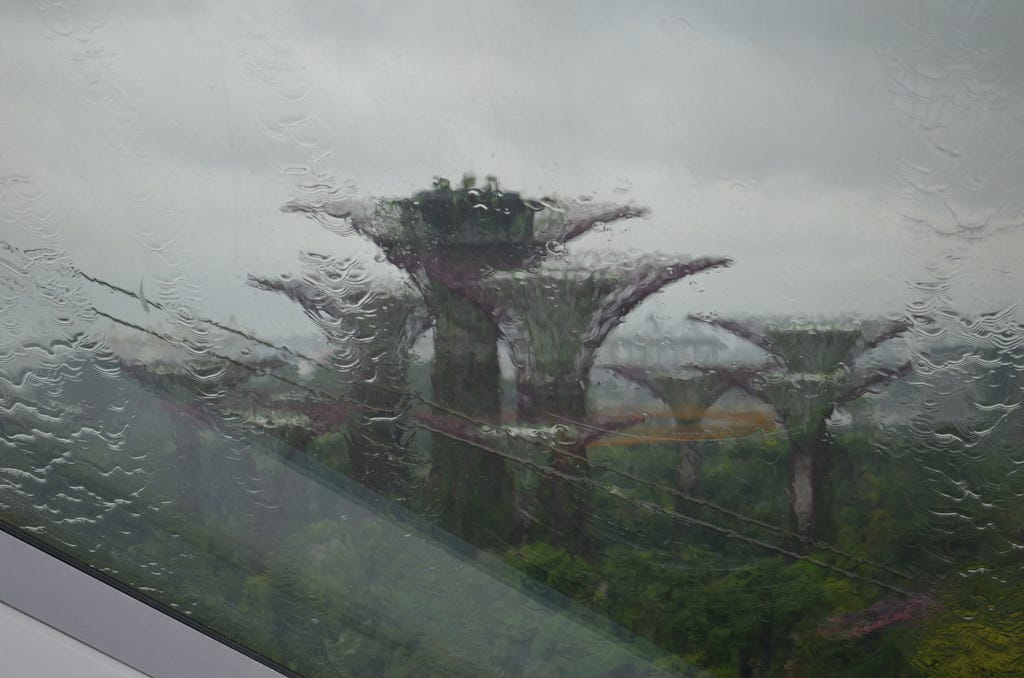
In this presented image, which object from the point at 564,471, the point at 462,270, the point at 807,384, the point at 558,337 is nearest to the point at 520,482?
the point at 564,471

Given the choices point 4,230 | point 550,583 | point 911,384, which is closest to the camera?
point 911,384

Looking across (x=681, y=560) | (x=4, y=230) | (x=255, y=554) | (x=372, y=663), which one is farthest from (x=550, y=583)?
(x=4, y=230)

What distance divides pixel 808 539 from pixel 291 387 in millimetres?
806

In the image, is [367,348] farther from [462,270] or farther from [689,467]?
[689,467]

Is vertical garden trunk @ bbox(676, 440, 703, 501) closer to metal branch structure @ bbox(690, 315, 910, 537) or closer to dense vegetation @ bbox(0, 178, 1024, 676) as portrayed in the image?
dense vegetation @ bbox(0, 178, 1024, 676)

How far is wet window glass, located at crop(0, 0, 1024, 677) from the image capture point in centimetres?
107

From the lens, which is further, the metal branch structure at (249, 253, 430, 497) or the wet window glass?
the metal branch structure at (249, 253, 430, 497)

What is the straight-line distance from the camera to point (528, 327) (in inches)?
46.6

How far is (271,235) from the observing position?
3.99 ft

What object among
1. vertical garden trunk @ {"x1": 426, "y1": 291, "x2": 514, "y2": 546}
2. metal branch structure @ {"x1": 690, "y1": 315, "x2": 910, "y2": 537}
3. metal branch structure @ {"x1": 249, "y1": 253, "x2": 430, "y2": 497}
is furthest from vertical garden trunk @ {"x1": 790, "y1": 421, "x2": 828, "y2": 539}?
metal branch structure @ {"x1": 249, "y1": 253, "x2": 430, "y2": 497}

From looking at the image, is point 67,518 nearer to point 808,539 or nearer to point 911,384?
point 808,539

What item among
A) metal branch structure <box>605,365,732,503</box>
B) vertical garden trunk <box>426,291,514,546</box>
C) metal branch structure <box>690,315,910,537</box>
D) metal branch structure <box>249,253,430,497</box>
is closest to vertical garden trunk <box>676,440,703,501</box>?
metal branch structure <box>605,365,732,503</box>

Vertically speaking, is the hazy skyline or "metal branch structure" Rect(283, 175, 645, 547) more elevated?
the hazy skyline

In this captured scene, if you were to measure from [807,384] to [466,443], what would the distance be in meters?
0.51
